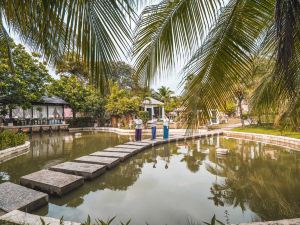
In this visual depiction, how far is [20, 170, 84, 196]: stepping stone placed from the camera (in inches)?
164

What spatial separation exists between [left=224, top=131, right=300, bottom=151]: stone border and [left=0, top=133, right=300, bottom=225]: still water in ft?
11.9

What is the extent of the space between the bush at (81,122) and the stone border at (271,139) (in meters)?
15.3

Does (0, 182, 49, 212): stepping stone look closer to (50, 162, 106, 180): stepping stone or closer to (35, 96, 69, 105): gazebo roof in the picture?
(50, 162, 106, 180): stepping stone

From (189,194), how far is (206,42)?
3.27 meters

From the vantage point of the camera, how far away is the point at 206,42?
82.0 inches

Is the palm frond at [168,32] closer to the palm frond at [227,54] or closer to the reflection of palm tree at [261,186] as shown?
the palm frond at [227,54]

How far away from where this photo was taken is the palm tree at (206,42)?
1.97 metres

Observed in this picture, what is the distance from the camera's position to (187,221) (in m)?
3.29

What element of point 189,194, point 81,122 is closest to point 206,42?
point 189,194

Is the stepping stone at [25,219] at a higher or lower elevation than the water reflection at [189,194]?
higher

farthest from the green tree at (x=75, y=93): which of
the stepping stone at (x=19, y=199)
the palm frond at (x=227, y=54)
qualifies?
the palm frond at (x=227, y=54)

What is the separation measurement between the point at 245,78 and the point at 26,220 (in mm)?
3119

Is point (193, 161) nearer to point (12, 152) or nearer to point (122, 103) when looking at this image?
point (12, 152)

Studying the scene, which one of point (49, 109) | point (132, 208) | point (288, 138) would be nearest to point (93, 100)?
point (49, 109)
